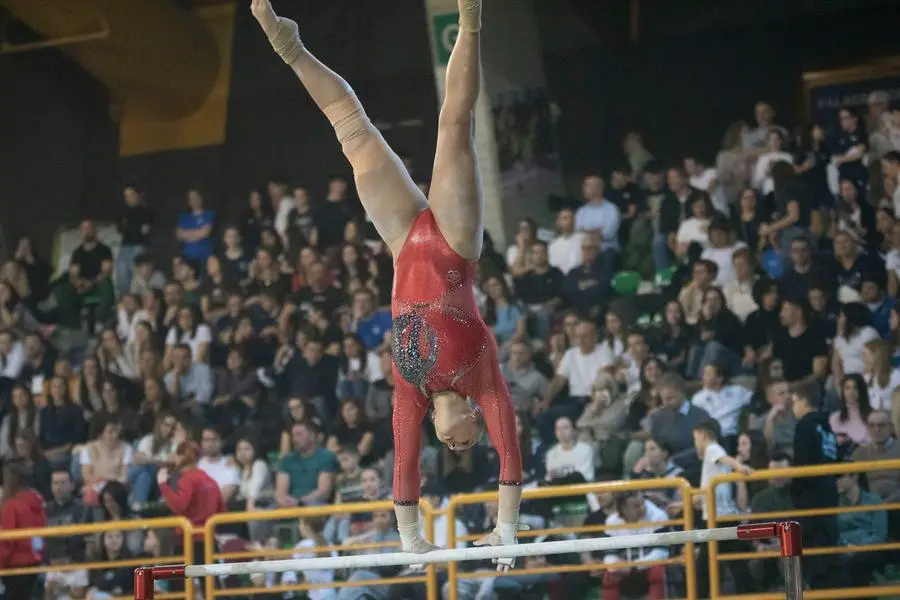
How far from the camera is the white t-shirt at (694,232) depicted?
29.1 ft

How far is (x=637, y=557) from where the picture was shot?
296 inches

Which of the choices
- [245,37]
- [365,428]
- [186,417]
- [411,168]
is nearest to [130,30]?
[245,37]

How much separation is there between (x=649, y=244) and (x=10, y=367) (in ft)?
18.4

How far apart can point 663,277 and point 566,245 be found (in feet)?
2.75

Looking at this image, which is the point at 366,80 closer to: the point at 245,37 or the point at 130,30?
the point at 245,37

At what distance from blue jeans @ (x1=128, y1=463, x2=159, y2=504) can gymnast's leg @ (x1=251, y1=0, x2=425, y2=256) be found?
4.93 metres

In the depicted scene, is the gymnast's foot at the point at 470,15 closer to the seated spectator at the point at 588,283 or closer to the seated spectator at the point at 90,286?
the seated spectator at the point at 588,283

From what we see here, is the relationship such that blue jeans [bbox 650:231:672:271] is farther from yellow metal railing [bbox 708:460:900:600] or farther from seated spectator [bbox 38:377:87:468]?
seated spectator [bbox 38:377:87:468]

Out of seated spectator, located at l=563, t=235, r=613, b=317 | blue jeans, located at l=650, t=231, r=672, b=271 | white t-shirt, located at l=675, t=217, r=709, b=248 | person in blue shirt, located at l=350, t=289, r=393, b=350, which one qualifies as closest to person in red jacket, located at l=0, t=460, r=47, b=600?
person in blue shirt, located at l=350, t=289, r=393, b=350

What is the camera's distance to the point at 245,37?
11.8 meters

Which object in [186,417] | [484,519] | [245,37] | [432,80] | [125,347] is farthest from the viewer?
[245,37]

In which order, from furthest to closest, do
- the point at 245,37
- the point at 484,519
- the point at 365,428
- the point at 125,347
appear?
the point at 245,37
the point at 125,347
the point at 365,428
the point at 484,519

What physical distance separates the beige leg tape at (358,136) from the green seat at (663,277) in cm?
458

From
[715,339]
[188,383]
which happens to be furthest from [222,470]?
[715,339]
